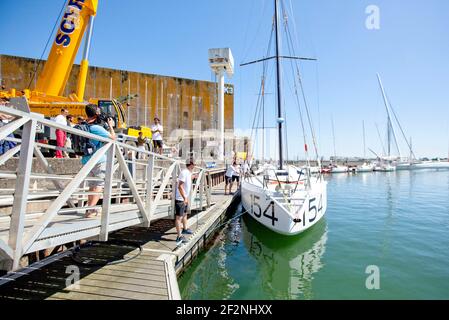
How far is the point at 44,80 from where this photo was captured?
10094 mm

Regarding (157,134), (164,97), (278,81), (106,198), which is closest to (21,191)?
(106,198)

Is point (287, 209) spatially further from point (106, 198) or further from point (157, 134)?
point (157, 134)

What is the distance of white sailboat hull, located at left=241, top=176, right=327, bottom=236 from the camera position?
24.1 feet

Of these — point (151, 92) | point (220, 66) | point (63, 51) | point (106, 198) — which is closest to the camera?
point (106, 198)

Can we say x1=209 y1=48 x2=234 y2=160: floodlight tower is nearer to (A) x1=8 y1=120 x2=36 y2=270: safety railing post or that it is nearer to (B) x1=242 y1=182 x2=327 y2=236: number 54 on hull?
(B) x1=242 y1=182 x2=327 y2=236: number 54 on hull

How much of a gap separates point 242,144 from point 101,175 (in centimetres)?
3715

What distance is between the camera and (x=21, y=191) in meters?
2.23

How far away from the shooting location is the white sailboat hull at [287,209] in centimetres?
734

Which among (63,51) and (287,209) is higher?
(63,51)

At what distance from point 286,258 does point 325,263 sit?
38.1 inches

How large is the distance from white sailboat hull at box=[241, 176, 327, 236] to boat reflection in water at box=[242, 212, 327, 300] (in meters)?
0.47

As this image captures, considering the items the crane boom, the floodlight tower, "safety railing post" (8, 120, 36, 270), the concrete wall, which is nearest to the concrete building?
the concrete wall
